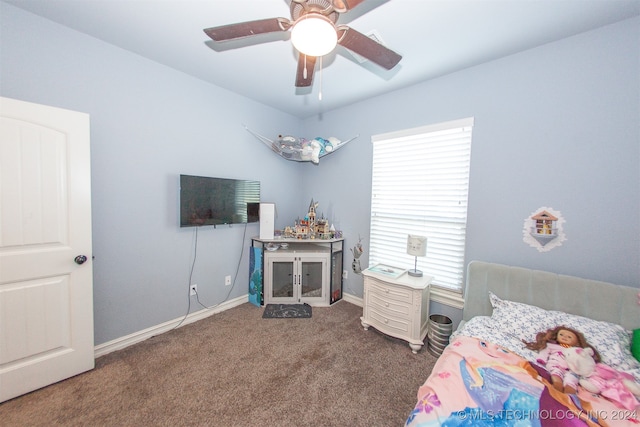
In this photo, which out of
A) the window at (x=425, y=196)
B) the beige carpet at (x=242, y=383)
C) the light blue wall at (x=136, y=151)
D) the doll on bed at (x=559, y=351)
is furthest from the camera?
the window at (x=425, y=196)

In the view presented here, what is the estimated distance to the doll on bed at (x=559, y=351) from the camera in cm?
123

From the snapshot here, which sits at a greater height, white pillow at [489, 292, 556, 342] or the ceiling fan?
the ceiling fan

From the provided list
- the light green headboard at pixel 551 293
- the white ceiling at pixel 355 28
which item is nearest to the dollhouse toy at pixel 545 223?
the light green headboard at pixel 551 293

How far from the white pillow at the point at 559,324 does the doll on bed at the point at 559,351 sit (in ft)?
0.15

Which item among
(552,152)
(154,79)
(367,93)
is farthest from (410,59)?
(154,79)

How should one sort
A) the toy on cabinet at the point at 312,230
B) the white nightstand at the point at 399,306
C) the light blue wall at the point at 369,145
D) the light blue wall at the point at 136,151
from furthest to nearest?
the toy on cabinet at the point at 312,230, the white nightstand at the point at 399,306, the light blue wall at the point at 136,151, the light blue wall at the point at 369,145

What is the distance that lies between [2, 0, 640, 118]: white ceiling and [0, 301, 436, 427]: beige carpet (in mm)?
2650

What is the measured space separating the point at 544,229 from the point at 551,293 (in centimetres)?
50

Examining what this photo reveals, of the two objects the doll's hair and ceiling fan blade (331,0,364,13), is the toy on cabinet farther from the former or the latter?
ceiling fan blade (331,0,364,13)

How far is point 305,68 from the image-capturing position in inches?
62.2

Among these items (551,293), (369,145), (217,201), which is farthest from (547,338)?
(217,201)

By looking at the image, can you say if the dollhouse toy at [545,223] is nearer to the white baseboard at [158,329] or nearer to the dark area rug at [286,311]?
the dark area rug at [286,311]

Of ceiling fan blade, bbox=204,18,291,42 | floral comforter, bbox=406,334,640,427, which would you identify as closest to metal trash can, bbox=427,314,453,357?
floral comforter, bbox=406,334,640,427

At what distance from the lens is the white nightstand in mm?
2182
